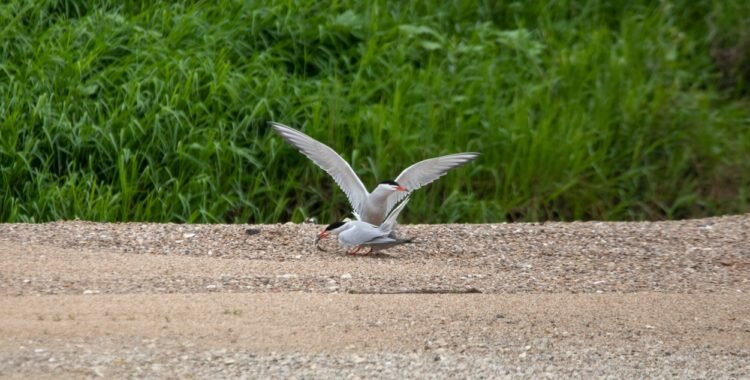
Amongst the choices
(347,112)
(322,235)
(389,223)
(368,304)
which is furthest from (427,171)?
(347,112)

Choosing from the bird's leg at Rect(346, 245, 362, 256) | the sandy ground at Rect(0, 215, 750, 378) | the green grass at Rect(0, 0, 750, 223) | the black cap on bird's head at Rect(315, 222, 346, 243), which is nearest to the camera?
the sandy ground at Rect(0, 215, 750, 378)

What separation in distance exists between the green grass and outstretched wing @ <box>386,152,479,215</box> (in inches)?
58.1

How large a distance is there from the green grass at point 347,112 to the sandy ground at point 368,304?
1178 mm

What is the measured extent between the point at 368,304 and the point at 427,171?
192 cm

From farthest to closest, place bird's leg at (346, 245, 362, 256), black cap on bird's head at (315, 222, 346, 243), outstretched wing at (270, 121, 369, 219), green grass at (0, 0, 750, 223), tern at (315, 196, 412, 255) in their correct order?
green grass at (0, 0, 750, 223)
outstretched wing at (270, 121, 369, 219)
bird's leg at (346, 245, 362, 256)
black cap on bird's head at (315, 222, 346, 243)
tern at (315, 196, 412, 255)

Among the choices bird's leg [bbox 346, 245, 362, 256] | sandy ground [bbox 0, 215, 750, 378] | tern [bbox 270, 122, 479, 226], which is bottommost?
bird's leg [bbox 346, 245, 362, 256]

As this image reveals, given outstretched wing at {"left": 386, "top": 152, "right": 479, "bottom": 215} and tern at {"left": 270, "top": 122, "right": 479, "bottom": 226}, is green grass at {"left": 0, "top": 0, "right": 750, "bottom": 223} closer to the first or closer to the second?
tern at {"left": 270, "top": 122, "right": 479, "bottom": 226}

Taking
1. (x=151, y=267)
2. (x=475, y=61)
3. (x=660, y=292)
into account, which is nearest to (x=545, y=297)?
(x=660, y=292)

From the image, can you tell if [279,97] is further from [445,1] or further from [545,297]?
[545,297]

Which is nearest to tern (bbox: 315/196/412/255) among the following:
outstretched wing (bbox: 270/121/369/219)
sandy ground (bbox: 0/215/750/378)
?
sandy ground (bbox: 0/215/750/378)

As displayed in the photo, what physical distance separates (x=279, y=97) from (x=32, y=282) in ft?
12.2

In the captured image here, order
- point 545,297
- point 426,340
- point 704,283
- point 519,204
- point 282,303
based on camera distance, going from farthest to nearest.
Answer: point 519,204 → point 704,283 → point 545,297 → point 282,303 → point 426,340

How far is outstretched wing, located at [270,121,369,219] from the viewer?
760 cm

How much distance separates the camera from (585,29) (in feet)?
37.8
